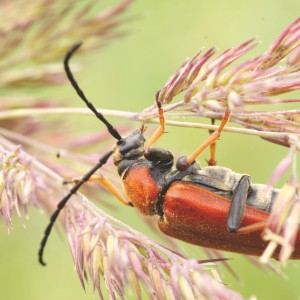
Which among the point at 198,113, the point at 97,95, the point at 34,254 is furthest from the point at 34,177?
the point at 97,95

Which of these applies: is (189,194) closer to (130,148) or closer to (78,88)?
(130,148)

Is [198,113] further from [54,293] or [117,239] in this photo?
[54,293]

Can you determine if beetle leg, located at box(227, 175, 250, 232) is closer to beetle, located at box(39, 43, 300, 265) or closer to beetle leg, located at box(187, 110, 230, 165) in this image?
beetle, located at box(39, 43, 300, 265)

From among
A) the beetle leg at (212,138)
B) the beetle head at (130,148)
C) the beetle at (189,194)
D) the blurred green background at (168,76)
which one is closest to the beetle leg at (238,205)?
the beetle at (189,194)

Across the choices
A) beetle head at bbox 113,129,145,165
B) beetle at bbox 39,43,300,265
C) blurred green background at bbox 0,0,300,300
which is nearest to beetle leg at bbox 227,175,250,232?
beetle at bbox 39,43,300,265

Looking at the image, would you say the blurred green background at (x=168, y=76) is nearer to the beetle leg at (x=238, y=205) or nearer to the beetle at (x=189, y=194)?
the beetle at (x=189, y=194)
